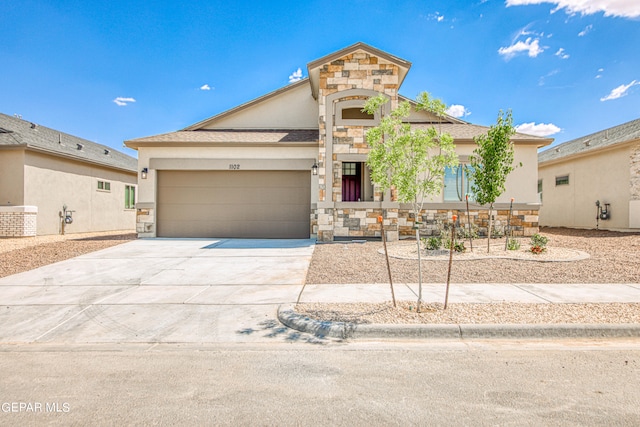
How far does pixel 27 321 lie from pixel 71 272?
345cm

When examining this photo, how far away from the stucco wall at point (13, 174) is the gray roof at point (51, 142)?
465 mm

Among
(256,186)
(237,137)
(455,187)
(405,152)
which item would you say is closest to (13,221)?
(237,137)

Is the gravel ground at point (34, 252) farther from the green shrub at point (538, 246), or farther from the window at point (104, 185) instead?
the green shrub at point (538, 246)

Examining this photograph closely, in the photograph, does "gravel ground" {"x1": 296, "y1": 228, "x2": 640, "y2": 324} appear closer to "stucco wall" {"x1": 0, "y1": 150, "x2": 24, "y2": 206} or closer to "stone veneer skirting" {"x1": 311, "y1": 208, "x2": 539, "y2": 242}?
"stone veneer skirting" {"x1": 311, "y1": 208, "x2": 539, "y2": 242}

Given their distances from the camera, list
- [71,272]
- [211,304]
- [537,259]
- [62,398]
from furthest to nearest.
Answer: [537,259], [71,272], [211,304], [62,398]

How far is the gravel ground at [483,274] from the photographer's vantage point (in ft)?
16.1

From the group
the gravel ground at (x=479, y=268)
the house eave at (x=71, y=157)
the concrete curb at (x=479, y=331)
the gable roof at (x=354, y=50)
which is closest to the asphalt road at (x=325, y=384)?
the concrete curb at (x=479, y=331)

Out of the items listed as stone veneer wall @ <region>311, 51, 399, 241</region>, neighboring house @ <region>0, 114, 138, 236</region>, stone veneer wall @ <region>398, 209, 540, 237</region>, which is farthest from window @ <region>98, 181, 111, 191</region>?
stone veneer wall @ <region>398, 209, 540, 237</region>

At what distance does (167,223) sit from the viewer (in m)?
14.5

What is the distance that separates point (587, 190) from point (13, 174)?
2657 cm

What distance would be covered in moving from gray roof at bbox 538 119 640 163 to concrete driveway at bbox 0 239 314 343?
51.6ft

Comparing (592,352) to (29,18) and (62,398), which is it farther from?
(29,18)

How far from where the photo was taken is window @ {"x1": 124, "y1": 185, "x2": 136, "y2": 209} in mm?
20984

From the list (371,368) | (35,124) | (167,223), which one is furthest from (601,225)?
(35,124)
